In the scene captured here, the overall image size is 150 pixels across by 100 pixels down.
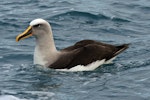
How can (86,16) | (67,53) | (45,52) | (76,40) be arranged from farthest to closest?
(86,16)
(76,40)
(45,52)
(67,53)

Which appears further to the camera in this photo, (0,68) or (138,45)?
(138,45)

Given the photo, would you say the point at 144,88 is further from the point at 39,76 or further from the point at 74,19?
the point at 74,19

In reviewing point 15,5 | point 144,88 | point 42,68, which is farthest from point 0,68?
point 15,5

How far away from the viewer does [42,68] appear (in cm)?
1416

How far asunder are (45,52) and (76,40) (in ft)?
8.28

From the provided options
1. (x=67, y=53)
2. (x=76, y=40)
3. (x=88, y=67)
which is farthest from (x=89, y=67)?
(x=76, y=40)

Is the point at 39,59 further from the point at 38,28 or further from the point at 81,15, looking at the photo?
the point at 81,15

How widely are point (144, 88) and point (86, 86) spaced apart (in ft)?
3.87

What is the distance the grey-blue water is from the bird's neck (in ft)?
0.80

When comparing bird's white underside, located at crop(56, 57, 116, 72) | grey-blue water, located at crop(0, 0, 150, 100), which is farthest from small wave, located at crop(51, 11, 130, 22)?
bird's white underside, located at crop(56, 57, 116, 72)

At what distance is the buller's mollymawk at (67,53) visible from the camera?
14.1 meters

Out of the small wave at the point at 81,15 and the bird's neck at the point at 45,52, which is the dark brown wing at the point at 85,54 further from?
the small wave at the point at 81,15

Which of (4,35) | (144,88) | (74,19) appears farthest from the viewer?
(74,19)

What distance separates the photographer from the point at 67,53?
14.2 metres
